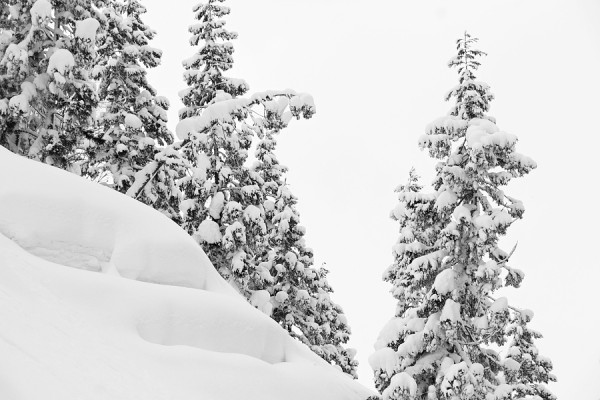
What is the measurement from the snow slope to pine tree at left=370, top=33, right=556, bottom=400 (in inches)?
108

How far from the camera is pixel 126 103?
2055 cm

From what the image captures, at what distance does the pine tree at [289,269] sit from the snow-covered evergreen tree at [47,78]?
319 inches

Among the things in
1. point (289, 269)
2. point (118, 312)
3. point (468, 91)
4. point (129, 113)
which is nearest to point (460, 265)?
point (468, 91)

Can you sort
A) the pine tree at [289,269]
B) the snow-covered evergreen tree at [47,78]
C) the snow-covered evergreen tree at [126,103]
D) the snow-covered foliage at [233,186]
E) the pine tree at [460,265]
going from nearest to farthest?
the pine tree at [460,265], the snow-covered evergreen tree at [47,78], the snow-covered foliage at [233,186], the snow-covered evergreen tree at [126,103], the pine tree at [289,269]

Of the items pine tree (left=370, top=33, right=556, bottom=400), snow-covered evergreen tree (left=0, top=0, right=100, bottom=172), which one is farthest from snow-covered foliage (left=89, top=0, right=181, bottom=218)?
pine tree (left=370, top=33, right=556, bottom=400)

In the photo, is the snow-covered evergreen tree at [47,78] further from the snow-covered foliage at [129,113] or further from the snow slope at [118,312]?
the snow slope at [118,312]

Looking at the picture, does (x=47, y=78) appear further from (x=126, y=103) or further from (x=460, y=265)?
(x=460, y=265)

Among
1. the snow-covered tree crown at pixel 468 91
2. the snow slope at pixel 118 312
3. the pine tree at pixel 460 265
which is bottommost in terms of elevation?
the snow slope at pixel 118 312

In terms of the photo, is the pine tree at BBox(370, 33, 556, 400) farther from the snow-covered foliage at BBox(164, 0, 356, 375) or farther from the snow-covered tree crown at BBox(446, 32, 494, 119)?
the snow-covered foliage at BBox(164, 0, 356, 375)

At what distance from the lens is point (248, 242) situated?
62.6 ft

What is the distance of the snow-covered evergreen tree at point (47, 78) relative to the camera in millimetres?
16188

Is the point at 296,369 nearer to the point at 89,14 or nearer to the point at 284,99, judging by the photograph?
the point at 284,99

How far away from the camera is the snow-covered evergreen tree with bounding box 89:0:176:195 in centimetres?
1972

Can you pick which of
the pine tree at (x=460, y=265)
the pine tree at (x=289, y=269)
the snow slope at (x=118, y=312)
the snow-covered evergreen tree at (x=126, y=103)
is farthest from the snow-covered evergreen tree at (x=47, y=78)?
the pine tree at (x=460, y=265)
